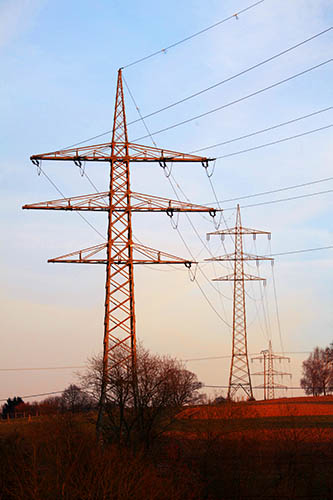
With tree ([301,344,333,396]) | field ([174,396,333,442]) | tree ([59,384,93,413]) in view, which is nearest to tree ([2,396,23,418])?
tree ([59,384,93,413])

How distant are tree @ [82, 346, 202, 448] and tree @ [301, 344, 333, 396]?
85.5 meters

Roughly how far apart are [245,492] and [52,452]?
12.9 metres

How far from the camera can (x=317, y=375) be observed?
14262 centimetres

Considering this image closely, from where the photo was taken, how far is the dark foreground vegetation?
27.7 m

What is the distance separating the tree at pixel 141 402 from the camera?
40.9 meters

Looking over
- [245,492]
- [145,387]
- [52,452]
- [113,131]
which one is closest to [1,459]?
[52,452]

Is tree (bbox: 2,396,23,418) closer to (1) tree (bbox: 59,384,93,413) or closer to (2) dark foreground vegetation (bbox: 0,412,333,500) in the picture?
(1) tree (bbox: 59,384,93,413)

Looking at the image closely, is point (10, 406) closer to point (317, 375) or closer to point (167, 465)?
point (317, 375)

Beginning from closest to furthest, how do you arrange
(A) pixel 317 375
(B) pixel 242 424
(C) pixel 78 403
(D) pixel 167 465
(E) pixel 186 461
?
(D) pixel 167 465, (E) pixel 186 461, (B) pixel 242 424, (C) pixel 78 403, (A) pixel 317 375

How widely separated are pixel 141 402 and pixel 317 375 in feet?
350

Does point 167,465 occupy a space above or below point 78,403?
below

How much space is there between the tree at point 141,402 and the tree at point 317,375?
85546 millimetres

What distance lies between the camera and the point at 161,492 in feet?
104

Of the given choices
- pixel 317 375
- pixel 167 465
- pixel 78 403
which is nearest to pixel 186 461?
pixel 167 465
